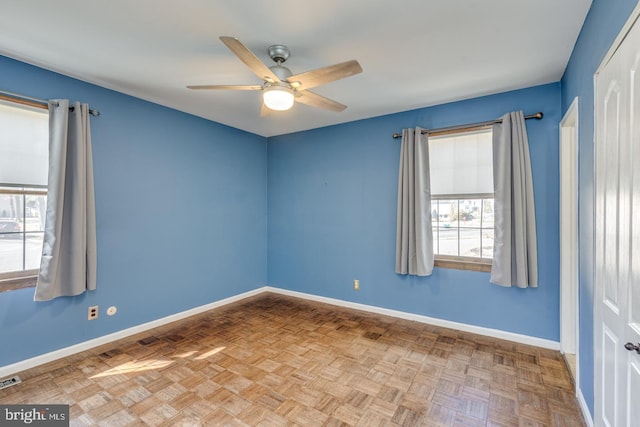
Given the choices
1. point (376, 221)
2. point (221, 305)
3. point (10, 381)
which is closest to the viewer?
point (10, 381)

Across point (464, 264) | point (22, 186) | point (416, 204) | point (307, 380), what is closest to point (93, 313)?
point (22, 186)

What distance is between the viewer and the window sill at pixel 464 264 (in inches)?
128

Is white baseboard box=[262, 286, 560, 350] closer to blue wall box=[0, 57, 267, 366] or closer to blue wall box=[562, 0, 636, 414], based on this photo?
blue wall box=[562, 0, 636, 414]

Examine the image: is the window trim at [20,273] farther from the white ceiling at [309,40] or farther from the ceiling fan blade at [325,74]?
the ceiling fan blade at [325,74]

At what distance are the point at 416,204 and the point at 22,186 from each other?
3.72 m

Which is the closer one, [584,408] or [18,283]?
[584,408]

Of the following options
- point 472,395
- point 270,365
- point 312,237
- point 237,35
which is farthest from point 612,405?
point 312,237

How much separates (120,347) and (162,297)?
0.68m

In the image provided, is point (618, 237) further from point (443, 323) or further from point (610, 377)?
point (443, 323)

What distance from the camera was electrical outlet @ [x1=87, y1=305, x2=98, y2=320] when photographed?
2.92 meters

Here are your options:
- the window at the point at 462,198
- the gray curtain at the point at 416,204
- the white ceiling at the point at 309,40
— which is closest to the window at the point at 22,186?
the white ceiling at the point at 309,40

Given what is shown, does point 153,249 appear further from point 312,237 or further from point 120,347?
point 312,237

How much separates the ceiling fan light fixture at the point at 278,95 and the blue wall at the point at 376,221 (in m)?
2.04

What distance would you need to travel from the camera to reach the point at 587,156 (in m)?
1.90
